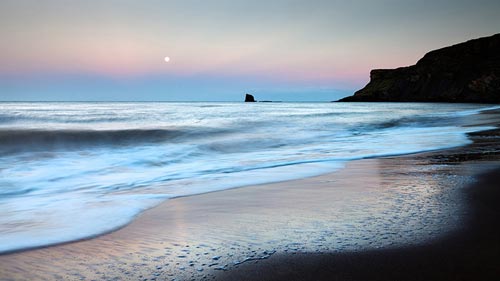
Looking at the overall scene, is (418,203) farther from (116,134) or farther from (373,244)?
(116,134)

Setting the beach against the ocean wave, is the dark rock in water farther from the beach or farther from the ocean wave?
the beach

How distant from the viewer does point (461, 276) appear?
187 cm

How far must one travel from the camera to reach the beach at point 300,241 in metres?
2.02

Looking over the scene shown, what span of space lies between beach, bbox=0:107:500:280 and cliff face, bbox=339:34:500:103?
335 ft

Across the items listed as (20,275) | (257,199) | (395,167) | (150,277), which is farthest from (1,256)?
(395,167)

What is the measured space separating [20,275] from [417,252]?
226 centimetres

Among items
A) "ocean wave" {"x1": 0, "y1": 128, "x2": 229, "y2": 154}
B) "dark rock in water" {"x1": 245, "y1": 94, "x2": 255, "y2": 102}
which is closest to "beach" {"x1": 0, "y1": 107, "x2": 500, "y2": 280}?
"ocean wave" {"x1": 0, "y1": 128, "x2": 229, "y2": 154}

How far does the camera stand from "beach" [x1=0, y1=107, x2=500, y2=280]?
6.63 feet

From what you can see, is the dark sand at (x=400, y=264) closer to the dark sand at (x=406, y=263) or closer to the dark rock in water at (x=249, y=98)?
the dark sand at (x=406, y=263)

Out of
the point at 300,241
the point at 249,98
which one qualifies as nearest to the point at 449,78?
the point at 249,98

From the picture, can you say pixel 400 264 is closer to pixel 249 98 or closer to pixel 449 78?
pixel 449 78

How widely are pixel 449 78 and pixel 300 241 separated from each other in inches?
4801

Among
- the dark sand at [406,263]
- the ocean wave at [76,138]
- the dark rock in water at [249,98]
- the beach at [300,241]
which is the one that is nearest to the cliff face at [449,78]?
the dark rock in water at [249,98]

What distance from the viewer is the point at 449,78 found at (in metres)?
109
